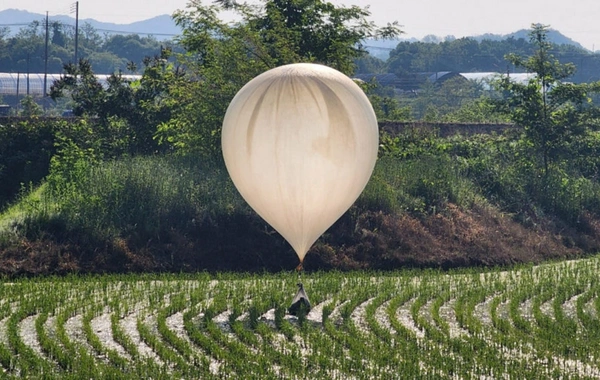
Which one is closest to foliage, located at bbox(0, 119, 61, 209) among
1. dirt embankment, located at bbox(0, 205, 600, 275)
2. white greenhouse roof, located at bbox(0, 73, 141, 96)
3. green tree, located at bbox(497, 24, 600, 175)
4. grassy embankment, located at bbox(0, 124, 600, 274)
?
grassy embankment, located at bbox(0, 124, 600, 274)

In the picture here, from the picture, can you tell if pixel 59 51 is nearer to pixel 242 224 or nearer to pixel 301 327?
pixel 242 224

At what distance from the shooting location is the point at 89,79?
121 feet

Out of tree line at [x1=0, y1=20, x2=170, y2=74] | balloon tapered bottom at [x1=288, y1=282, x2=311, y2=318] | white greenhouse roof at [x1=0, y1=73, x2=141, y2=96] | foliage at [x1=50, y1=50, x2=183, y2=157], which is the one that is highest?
foliage at [x1=50, y1=50, x2=183, y2=157]

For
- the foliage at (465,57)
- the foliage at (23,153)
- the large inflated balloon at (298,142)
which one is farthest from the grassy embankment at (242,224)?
the foliage at (465,57)

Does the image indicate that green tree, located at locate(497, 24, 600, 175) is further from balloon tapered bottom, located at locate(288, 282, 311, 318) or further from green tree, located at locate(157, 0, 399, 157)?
balloon tapered bottom, located at locate(288, 282, 311, 318)

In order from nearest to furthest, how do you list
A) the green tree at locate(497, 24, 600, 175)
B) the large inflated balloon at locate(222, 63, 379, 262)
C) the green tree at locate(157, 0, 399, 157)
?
the large inflated balloon at locate(222, 63, 379, 262)
the green tree at locate(157, 0, 399, 157)
the green tree at locate(497, 24, 600, 175)

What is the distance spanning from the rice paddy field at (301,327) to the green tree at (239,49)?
25.1 ft

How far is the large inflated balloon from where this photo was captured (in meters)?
18.4

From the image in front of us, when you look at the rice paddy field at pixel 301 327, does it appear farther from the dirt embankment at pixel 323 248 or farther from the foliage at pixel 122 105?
the foliage at pixel 122 105

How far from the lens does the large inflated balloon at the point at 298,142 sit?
18391 mm

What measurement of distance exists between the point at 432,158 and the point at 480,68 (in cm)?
12068

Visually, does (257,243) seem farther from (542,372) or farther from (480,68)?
(480,68)

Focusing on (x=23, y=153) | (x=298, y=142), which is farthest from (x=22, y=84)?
(x=298, y=142)

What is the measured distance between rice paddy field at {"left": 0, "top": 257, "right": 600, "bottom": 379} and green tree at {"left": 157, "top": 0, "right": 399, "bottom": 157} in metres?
7.64
